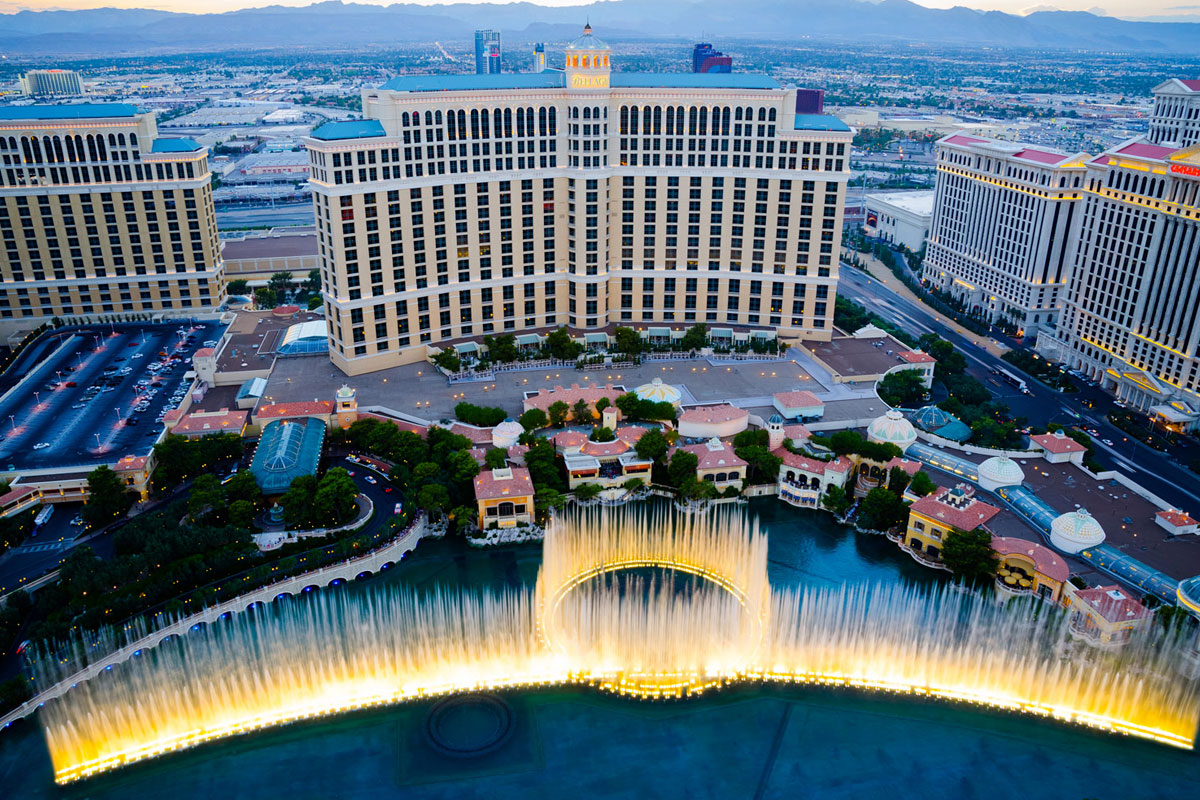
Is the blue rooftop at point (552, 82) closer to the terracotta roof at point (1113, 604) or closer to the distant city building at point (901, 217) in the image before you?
the distant city building at point (901, 217)

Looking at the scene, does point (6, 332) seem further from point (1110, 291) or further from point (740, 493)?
point (1110, 291)

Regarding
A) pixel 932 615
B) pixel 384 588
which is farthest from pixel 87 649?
pixel 932 615

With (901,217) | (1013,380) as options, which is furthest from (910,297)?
(1013,380)

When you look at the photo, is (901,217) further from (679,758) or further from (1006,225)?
(679,758)

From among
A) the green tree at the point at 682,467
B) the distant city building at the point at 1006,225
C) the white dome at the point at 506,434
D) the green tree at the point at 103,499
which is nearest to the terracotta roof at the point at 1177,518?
the green tree at the point at 682,467

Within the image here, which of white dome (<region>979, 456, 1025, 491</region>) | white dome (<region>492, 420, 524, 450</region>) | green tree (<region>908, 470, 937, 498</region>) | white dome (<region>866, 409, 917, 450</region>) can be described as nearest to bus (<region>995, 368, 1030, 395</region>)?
white dome (<region>866, 409, 917, 450</region>)

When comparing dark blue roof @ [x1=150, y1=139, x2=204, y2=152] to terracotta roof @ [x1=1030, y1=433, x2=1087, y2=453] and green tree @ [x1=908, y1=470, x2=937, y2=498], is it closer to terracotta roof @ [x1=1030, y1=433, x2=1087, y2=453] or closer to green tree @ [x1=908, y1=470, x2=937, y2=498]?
green tree @ [x1=908, y1=470, x2=937, y2=498]
